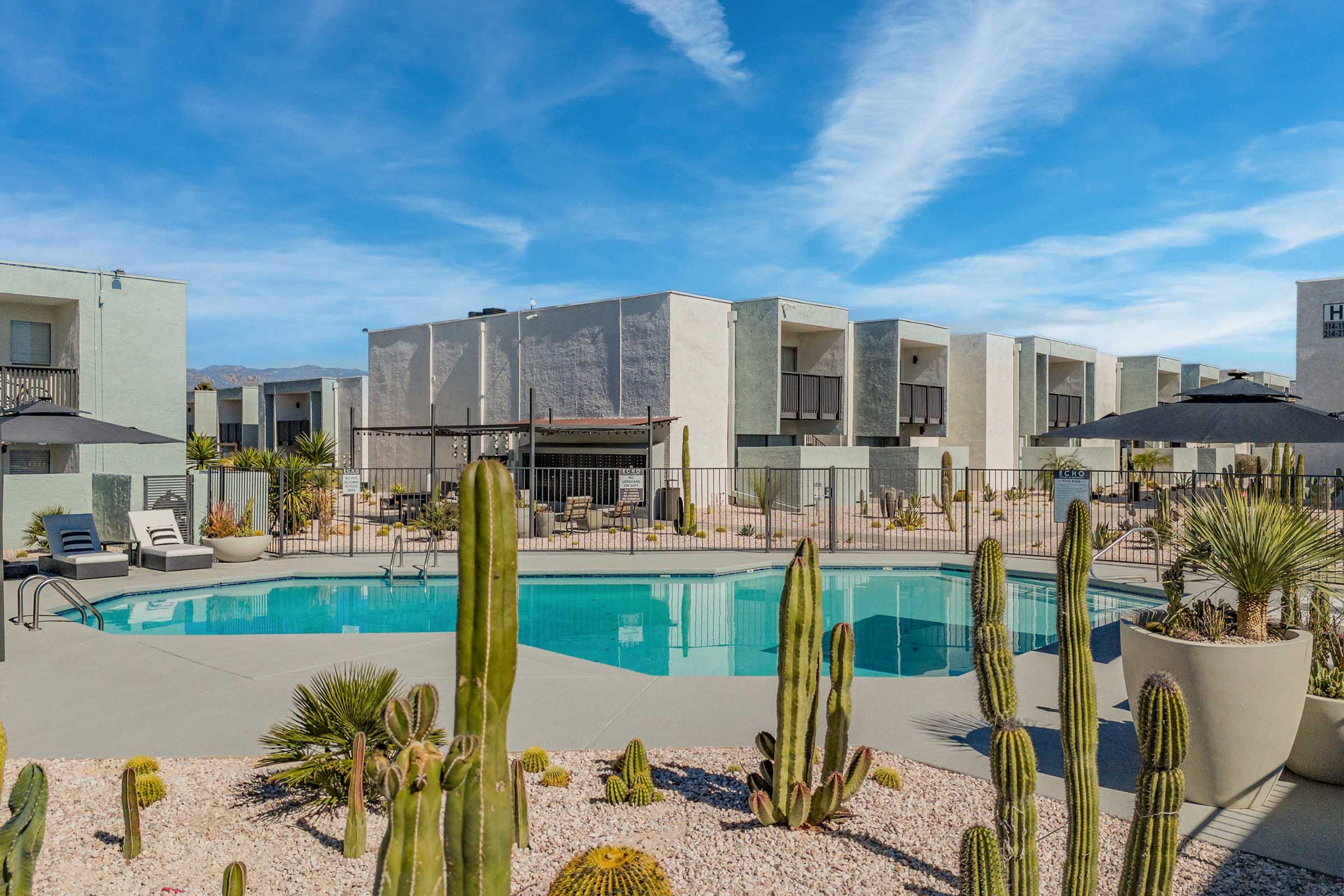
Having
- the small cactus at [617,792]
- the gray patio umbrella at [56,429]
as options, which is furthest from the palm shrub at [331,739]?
the gray patio umbrella at [56,429]

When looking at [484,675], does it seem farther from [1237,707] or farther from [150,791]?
[1237,707]

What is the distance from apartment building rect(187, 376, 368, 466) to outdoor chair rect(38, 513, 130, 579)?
22.5 meters

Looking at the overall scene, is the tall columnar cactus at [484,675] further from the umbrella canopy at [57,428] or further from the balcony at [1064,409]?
the balcony at [1064,409]

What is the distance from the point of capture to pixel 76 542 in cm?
1441

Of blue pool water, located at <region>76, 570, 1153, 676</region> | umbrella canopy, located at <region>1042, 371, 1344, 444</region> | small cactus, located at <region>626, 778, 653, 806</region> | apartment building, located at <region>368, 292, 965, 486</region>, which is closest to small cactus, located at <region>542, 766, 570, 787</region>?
small cactus, located at <region>626, 778, 653, 806</region>

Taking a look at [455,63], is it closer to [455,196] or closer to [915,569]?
[455,196]

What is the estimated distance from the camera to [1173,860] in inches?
129

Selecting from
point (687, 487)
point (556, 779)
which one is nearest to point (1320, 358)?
point (687, 487)

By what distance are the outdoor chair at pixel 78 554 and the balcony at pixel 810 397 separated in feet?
61.7

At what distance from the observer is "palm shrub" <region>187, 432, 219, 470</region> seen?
24.1 meters

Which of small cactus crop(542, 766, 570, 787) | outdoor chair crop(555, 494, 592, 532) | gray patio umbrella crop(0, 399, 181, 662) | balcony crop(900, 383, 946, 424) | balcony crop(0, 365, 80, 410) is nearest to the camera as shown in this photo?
small cactus crop(542, 766, 570, 787)

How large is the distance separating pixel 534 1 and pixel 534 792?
12.7 m

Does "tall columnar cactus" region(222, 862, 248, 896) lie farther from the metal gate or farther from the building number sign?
the building number sign

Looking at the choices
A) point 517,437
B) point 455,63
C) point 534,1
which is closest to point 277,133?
point 455,63
